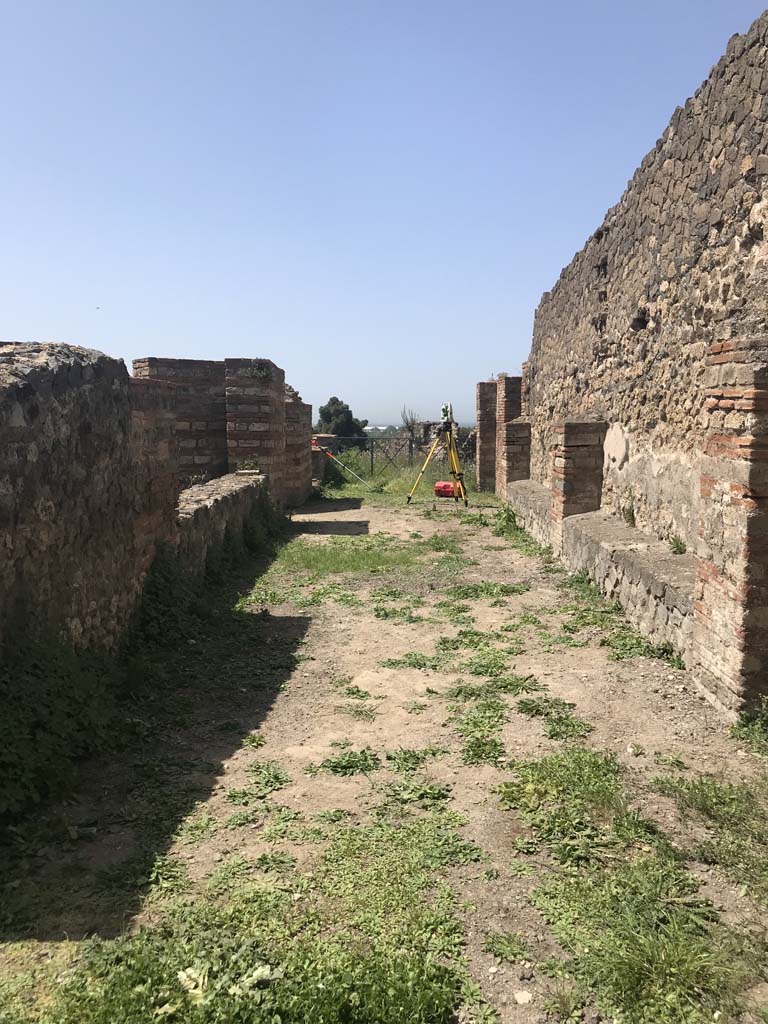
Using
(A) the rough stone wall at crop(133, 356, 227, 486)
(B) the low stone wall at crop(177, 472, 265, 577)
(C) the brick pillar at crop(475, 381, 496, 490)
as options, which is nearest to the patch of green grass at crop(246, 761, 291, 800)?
(B) the low stone wall at crop(177, 472, 265, 577)

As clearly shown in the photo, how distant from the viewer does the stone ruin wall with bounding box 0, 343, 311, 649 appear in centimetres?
335

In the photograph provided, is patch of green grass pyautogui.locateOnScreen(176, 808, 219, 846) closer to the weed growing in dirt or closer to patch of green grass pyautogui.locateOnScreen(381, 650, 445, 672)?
the weed growing in dirt

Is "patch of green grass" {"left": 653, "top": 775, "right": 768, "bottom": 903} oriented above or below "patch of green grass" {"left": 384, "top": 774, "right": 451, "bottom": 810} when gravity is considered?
above

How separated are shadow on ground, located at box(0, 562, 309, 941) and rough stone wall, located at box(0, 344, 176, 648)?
578 mm

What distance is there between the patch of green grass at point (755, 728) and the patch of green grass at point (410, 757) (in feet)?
4.79

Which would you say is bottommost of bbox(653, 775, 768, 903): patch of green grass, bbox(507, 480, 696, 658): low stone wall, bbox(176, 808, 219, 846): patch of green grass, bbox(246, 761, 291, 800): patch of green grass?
bbox(246, 761, 291, 800): patch of green grass

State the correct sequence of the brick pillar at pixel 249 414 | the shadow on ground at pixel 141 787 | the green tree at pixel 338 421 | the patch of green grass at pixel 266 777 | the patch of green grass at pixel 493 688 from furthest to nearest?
the green tree at pixel 338 421, the brick pillar at pixel 249 414, the patch of green grass at pixel 493 688, the patch of green grass at pixel 266 777, the shadow on ground at pixel 141 787

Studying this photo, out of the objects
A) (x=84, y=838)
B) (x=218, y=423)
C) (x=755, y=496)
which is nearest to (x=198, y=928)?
(x=84, y=838)

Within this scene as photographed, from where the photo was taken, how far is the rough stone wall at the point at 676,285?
452 centimetres

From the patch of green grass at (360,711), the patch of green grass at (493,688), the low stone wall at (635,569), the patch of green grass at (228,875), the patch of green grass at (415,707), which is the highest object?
the low stone wall at (635,569)

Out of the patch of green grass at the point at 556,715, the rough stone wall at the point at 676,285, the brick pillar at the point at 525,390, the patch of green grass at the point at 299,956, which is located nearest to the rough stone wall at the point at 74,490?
the patch of green grass at the point at 299,956

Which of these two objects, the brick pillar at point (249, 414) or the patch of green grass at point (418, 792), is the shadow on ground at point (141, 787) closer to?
the patch of green grass at point (418, 792)

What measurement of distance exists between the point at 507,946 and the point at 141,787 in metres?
1.78

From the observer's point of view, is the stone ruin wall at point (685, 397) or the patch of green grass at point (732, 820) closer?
the patch of green grass at point (732, 820)
